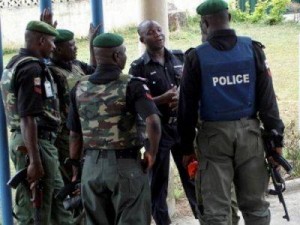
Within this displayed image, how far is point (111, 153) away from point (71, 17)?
1270cm

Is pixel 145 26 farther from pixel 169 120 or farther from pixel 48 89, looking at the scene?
pixel 48 89

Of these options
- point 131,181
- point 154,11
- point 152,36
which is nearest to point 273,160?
point 131,181

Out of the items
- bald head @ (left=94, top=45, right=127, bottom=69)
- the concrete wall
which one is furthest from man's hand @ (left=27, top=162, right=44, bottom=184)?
the concrete wall

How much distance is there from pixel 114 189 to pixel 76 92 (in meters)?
0.64

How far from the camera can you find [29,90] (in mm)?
4176

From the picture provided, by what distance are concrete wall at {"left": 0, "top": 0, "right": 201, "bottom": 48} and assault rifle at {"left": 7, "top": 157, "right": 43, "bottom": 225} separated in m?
11.2

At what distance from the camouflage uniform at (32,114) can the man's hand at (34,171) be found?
6.0 inches

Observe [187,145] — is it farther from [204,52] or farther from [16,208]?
[16,208]

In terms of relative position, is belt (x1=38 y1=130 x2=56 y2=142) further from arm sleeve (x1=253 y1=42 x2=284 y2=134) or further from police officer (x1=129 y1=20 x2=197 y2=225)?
arm sleeve (x1=253 y1=42 x2=284 y2=134)

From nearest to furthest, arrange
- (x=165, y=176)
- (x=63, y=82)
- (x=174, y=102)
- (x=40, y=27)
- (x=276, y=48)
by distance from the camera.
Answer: (x=40, y=27)
(x=63, y=82)
(x=174, y=102)
(x=165, y=176)
(x=276, y=48)

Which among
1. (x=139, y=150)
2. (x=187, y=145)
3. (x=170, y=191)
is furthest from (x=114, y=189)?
(x=170, y=191)

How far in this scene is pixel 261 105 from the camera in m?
4.19

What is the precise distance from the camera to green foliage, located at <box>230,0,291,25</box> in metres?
18.9

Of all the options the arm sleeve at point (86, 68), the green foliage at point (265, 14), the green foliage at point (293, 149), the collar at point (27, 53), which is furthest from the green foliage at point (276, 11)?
the collar at point (27, 53)
